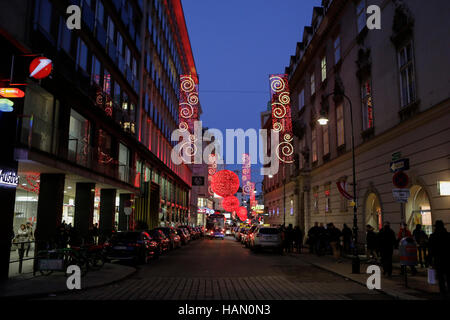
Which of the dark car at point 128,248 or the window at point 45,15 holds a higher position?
the window at point 45,15

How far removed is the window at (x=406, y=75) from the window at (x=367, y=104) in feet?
11.5

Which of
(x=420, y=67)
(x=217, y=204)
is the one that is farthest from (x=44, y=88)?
(x=217, y=204)

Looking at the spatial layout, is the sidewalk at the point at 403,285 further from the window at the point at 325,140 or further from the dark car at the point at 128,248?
the window at the point at 325,140

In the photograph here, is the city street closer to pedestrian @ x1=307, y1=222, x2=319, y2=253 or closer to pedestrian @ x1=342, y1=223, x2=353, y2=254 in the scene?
pedestrian @ x1=342, y1=223, x2=353, y2=254

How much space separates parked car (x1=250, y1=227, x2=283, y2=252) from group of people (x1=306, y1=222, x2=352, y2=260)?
213 centimetres

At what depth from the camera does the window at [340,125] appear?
1062 inches

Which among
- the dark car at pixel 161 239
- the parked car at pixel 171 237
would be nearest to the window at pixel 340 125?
the dark car at pixel 161 239

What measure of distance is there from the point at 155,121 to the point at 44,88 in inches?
1024

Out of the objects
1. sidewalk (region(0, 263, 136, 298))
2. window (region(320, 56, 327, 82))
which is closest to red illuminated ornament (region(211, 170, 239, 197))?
window (region(320, 56, 327, 82))

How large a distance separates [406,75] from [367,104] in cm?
479

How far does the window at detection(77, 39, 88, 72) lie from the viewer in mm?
21766

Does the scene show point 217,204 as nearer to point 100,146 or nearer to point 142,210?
point 142,210

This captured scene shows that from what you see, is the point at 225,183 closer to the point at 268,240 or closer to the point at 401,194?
the point at 268,240

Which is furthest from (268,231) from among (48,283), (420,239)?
(48,283)
